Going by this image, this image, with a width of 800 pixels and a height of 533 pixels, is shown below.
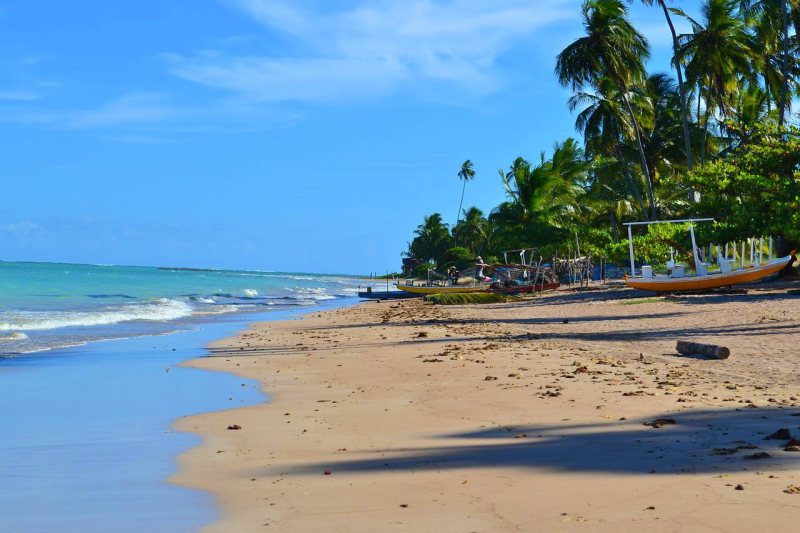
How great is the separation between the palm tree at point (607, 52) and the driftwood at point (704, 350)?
2837 centimetres

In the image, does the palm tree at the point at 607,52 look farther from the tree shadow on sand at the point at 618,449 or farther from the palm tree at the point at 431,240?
the palm tree at the point at 431,240

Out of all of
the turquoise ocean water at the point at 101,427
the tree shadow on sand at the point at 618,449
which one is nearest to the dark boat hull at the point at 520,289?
the turquoise ocean water at the point at 101,427

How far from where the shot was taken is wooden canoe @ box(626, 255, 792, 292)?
27.7 m

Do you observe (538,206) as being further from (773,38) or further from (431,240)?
(431,240)

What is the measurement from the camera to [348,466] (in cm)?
654

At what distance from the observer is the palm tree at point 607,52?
40.2m

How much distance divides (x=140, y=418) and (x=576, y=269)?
3798 cm

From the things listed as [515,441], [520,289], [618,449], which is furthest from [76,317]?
[618,449]

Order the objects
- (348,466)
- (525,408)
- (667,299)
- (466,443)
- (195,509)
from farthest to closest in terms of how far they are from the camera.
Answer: (667,299), (525,408), (466,443), (348,466), (195,509)

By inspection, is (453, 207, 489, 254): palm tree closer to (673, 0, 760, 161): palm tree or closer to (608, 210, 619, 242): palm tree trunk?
(608, 210, 619, 242): palm tree trunk

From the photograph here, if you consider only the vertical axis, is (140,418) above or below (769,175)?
below

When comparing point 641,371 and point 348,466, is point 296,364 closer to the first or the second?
point 641,371

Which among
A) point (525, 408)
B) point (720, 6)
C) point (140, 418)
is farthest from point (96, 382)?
point (720, 6)

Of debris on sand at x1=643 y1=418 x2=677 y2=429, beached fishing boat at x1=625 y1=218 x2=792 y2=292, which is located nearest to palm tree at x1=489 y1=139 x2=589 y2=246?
beached fishing boat at x1=625 y1=218 x2=792 y2=292
